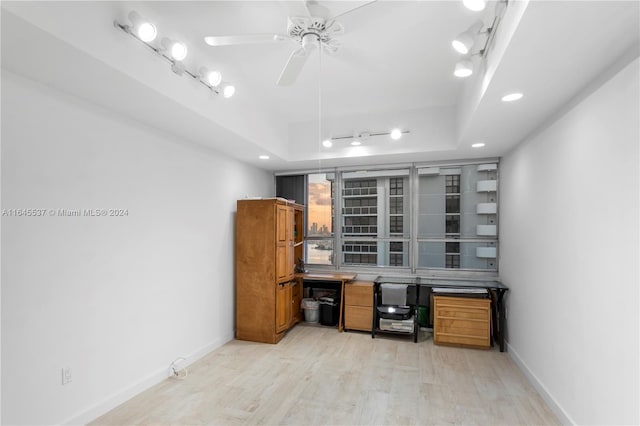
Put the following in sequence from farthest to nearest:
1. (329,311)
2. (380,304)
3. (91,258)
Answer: (329,311)
(380,304)
(91,258)

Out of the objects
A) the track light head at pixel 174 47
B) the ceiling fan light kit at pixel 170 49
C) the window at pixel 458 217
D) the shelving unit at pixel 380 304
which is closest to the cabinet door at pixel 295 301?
the shelving unit at pixel 380 304

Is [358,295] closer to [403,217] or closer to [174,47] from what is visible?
[403,217]

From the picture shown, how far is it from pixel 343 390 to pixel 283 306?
5.10 feet

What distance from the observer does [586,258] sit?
2176 millimetres

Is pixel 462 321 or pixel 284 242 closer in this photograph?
pixel 462 321

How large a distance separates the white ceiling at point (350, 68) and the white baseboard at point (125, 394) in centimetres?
229

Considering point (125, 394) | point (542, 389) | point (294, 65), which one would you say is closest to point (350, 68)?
point (294, 65)

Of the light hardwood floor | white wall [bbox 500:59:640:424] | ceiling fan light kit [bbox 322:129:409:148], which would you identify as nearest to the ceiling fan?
white wall [bbox 500:59:640:424]

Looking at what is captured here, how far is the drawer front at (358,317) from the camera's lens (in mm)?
4465

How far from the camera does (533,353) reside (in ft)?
10.1

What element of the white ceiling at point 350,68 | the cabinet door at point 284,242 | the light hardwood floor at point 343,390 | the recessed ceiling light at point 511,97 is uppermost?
the white ceiling at point 350,68

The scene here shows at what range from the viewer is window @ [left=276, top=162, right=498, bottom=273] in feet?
15.0

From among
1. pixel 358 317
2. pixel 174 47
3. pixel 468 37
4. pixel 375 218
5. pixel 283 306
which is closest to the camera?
pixel 468 37

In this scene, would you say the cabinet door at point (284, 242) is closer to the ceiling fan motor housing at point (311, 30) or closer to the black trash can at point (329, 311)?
the black trash can at point (329, 311)
